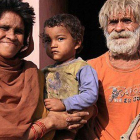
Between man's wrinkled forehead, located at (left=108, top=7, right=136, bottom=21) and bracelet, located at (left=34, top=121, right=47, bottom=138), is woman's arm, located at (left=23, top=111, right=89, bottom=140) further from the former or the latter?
man's wrinkled forehead, located at (left=108, top=7, right=136, bottom=21)

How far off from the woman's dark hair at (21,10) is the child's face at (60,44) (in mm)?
314

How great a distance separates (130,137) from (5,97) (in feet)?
3.35

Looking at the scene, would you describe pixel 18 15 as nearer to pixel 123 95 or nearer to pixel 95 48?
pixel 123 95

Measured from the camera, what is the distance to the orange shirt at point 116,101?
309cm

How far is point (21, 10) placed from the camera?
8.76 ft

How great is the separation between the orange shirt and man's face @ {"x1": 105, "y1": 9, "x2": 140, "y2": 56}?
0.52 feet

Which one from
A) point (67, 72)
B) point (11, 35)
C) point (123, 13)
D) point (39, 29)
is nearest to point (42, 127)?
point (67, 72)

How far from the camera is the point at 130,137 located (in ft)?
9.74

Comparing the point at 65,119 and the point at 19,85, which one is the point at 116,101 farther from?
the point at 19,85

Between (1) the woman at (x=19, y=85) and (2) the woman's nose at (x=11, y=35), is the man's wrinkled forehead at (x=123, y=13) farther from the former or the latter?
(2) the woman's nose at (x=11, y=35)

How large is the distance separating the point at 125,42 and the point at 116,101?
49 centimetres

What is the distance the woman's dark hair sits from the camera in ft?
8.63

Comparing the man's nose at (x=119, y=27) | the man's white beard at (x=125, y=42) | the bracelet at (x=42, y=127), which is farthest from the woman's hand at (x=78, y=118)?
the man's nose at (x=119, y=27)

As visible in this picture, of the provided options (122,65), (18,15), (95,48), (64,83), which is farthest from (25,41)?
(95,48)
